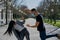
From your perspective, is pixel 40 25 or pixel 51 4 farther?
pixel 51 4

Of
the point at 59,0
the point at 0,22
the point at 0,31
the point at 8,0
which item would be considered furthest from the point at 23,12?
the point at 0,22

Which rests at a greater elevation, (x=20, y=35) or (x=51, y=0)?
(x=51, y=0)

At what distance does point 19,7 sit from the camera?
20.2 ft

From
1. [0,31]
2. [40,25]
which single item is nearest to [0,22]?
[0,31]

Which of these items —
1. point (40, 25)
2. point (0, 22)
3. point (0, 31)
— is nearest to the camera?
point (40, 25)

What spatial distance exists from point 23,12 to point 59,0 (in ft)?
4.63

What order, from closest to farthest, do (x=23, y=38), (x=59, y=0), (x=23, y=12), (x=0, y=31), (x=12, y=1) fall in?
(x=23, y=38), (x=23, y=12), (x=12, y=1), (x=59, y=0), (x=0, y=31)

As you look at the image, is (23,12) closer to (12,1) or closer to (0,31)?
(12,1)

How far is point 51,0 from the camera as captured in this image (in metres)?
6.65

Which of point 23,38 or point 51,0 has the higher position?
point 51,0

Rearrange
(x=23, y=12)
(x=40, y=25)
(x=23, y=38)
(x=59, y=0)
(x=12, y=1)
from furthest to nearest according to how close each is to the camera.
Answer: (x=59, y=0)
(x=12, y=1)
(x=23, y=12)
(x=23, y=38)
(x=40, y=25)

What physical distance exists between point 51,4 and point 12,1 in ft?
3.15

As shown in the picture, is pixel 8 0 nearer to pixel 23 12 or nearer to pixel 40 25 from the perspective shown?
pixel 23 12

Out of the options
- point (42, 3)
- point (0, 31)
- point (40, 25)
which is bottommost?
point (0, 31)
